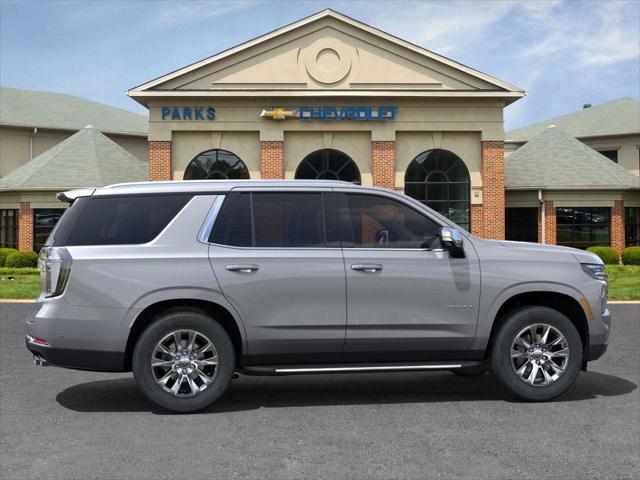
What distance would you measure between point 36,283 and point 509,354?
66.6 ft

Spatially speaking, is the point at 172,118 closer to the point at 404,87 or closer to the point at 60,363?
the point at 404,87

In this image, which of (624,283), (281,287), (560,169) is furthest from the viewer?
(560,169)

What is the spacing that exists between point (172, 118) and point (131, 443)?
24.8 m

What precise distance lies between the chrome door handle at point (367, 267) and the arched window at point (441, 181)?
2325 centimetres

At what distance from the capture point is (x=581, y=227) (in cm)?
3316

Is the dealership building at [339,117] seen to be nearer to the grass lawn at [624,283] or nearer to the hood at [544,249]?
the grass lawn at [624,283]

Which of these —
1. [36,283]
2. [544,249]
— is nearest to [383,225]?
[544,249]

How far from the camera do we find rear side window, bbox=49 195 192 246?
6.47 metres

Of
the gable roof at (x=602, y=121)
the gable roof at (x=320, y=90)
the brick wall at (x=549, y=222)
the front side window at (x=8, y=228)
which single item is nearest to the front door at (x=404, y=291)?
the gable roof at (x=320, y=90)

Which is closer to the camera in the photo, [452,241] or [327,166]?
[452,241]

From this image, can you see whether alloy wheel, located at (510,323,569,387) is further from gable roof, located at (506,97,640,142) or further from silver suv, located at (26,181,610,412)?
gable roof, located at (506,97,640,142)

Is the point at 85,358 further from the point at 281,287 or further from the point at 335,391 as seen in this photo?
the point at 335,391

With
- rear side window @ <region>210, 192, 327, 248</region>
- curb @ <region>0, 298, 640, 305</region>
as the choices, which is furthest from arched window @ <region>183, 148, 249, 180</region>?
rear side window @ <region>210, 192, 327, 248</region>

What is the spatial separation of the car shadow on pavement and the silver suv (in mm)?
433
